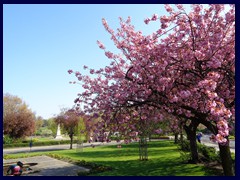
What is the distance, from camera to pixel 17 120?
117ft

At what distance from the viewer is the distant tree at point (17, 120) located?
3516cm

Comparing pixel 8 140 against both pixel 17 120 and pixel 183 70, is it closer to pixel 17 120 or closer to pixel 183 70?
pixel 17 120

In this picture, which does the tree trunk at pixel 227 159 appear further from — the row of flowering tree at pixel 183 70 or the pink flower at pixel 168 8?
the pink flower at pixel 168 8

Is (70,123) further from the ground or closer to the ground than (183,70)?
closer to the ground

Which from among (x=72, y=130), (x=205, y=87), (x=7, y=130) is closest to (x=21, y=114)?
(x=7, y=130)

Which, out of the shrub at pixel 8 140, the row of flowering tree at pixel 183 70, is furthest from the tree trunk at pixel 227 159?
the shrub at pixel 8 140

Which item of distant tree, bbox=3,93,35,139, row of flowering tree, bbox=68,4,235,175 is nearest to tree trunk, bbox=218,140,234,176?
row of flowering tree, bbox=68,4,235,175

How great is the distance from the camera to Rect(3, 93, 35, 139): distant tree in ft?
115

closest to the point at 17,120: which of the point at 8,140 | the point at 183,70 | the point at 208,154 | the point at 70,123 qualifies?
the point at 8,140

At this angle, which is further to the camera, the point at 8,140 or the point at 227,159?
the point at 8,140

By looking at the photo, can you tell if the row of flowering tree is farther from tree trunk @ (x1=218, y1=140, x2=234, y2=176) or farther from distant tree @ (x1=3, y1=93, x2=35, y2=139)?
distant tree @ (x1=3, y1=93, x2=35, y2=139)

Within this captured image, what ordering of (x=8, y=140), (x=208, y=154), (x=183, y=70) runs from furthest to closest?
(x=8, y=140) < (x=208, y=154) < (x=183, y=70)

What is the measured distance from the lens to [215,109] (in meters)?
6.39
